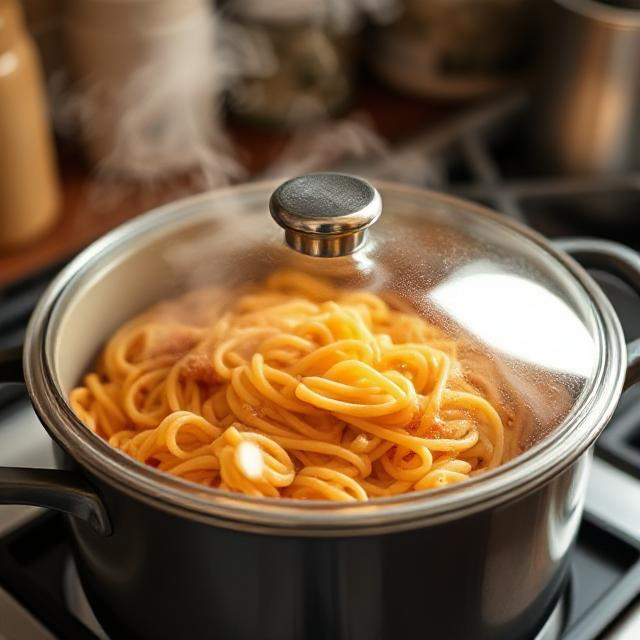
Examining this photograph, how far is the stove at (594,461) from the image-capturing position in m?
0.84

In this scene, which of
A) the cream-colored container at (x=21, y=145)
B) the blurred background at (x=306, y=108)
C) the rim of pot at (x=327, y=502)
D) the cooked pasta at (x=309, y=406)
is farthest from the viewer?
the blurred background at (x=306, y=108)

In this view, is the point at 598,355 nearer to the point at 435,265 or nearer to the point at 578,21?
the point at 435,265

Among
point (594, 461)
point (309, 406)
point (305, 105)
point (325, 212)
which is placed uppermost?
point (325, 212)

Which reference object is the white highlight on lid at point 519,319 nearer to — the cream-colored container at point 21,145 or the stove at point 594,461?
the stove at point 594,461

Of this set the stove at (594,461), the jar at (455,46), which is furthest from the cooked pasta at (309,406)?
the jar at (455,46)

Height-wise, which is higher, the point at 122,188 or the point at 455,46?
the point at 455,46

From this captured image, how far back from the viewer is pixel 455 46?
1533 millimetres

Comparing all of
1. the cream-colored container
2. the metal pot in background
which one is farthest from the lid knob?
the metal pot in background

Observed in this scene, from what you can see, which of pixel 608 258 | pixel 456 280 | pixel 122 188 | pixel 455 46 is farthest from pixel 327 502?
pixel 455 46

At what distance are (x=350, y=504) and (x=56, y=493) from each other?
205 mm

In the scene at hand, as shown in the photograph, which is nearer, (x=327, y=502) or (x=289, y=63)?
(x=327, y=502)

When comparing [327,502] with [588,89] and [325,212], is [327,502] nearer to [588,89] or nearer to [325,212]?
[325,212]

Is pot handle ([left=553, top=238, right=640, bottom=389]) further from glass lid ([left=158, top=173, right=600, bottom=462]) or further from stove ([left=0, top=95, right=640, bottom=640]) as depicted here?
stove ([left=0, top=95, right=640, bottom=640])

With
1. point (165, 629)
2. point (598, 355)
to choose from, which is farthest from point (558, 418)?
point (165, 629)
